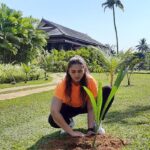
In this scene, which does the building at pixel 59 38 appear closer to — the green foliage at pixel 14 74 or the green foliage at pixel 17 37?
the green foliage at pixel 17 37

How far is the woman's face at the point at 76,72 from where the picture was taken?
475cm

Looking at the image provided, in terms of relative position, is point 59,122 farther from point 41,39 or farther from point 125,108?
point 41,39

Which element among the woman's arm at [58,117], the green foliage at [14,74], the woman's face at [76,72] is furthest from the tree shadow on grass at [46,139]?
the green foliage at [14,74]

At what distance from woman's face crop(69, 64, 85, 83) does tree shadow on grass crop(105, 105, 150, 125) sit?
2.11 meters

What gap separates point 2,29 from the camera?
2428 centimetres

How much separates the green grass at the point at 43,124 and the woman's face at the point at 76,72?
1.05 m

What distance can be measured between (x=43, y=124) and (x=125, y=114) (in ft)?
6.76

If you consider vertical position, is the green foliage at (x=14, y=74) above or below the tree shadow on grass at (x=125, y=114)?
above

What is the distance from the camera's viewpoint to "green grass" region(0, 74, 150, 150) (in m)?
5.14

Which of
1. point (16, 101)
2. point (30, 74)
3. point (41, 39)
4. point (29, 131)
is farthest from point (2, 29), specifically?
point (29, 131)

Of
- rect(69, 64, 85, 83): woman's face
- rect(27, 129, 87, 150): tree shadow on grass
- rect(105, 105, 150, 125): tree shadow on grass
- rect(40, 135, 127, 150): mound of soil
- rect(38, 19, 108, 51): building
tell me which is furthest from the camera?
rect(38, 19, 108, 51): building

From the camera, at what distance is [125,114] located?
7754mm

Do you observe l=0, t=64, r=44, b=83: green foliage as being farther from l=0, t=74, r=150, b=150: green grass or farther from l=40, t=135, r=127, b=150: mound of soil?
l=40, t=135, r=127, b=150: mound of soil

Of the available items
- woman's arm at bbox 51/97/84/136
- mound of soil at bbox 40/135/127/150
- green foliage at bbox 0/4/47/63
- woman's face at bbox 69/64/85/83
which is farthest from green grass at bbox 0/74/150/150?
green foliage at bbox 0/4/47/63
